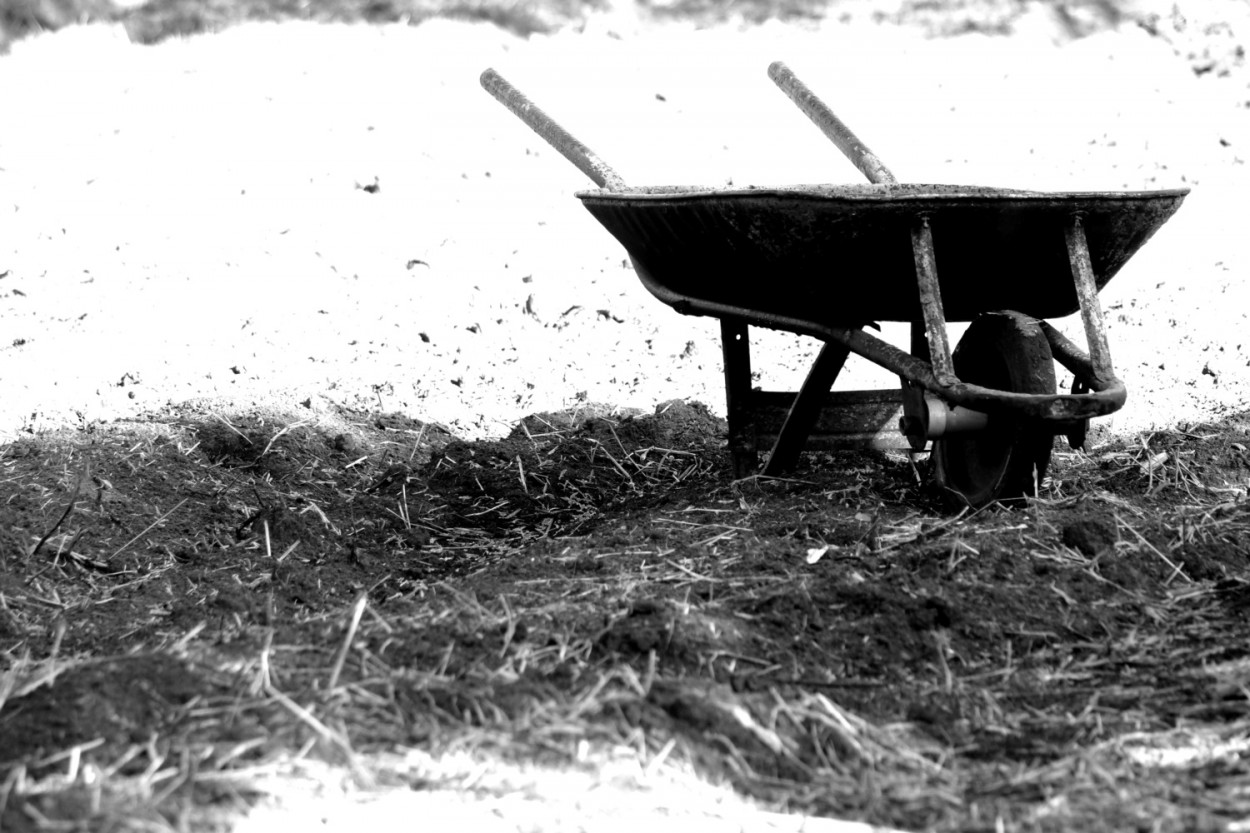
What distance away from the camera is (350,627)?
252 centimetres

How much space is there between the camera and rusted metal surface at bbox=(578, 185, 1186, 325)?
316cm

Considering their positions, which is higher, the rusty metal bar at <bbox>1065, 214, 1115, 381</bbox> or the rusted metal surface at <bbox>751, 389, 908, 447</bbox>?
the rusty metal bar at <bbox>1065, 214, 1115, 381</bbox>

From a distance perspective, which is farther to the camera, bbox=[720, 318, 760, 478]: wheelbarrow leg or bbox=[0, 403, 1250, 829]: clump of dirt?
bbox=[720, 318, 760, 478]: wheelbarrow leg

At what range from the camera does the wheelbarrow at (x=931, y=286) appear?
3.12m

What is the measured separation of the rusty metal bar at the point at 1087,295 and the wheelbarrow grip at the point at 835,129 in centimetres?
79

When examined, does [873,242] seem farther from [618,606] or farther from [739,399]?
[618,606]

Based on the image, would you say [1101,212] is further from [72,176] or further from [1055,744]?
[72,176]

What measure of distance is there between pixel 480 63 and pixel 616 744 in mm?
5854

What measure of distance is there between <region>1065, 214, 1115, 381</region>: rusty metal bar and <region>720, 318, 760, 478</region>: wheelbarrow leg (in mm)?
947

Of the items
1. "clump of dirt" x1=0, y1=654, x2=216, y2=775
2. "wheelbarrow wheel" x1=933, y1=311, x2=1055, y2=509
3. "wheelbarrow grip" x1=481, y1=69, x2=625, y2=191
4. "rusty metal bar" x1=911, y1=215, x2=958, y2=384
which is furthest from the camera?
"wheelbarrow grip" x1=481, y1=69, x2=625, y2=191

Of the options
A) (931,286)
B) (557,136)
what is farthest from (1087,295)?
(557,136)

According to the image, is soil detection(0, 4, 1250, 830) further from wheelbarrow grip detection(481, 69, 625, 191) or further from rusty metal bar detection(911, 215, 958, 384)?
wheelbarrow grip detection(481, 69, 625, 191)

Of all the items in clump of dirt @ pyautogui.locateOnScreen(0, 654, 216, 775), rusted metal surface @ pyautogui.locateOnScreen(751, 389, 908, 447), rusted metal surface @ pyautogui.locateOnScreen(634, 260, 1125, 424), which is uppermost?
rusted metal surface @ pyautogui.locateOnScreen(634, 260, 1125, 424)

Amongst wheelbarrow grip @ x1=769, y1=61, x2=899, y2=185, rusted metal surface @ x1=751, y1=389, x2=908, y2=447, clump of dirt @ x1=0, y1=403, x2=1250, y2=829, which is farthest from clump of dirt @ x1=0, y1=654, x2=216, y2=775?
wheelbarrow grip @ x1=769, y1=61, x2=899, y2=185
